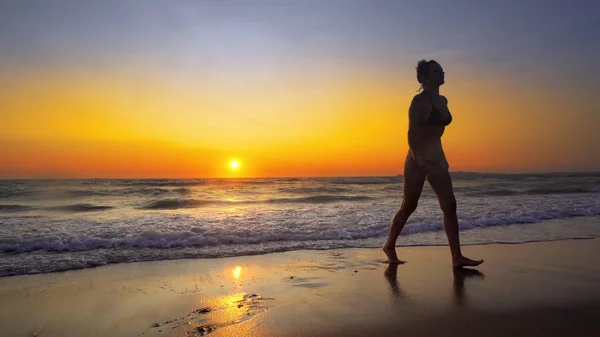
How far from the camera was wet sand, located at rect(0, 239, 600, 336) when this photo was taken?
2.68 m

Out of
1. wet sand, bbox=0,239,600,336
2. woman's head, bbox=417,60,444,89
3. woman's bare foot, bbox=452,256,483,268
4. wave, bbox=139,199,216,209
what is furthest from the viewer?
wave, bbox=139,199,216,209

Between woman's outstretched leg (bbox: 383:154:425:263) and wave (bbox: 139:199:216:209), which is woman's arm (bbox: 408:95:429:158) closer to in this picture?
woman's outstretched leg (bbox: 383:154:425:263)

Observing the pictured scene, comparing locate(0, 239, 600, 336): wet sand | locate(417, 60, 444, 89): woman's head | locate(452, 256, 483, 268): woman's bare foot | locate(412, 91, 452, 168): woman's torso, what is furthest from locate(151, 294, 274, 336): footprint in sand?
locate(417, 60, 444, 89): woman's head

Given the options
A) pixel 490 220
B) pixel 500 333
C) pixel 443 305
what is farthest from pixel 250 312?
pixel 490 220

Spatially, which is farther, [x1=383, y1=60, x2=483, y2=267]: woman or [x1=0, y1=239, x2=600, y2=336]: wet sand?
[x1=383, y1=60, x2=483, y2=267]: woman

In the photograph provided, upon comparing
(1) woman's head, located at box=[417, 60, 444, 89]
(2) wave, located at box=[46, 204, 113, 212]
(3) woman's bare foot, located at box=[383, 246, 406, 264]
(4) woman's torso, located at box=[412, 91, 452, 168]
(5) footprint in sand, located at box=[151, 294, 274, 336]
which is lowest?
(2) wave, located at box=[46, 204, 113, 212]

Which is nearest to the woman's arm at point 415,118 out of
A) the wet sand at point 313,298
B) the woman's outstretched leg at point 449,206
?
the woman's outstretched leg at point 449,206

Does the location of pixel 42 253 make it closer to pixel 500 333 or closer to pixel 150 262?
pixel 150 262

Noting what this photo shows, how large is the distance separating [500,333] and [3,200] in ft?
72.8

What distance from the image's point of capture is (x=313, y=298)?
329cm

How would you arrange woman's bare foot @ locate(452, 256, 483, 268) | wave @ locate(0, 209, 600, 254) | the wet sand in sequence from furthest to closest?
wave @ locate(0, 209, 600, 254)
woman's bare foot @ locate(452, 256, 483, 268)
the wet sand

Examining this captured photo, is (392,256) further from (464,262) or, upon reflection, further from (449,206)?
(449,206)

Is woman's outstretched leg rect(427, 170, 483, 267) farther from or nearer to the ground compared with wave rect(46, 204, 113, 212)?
farther from the ground

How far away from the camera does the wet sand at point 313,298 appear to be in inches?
105
